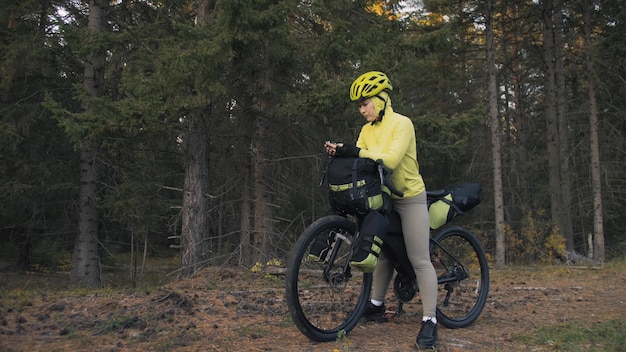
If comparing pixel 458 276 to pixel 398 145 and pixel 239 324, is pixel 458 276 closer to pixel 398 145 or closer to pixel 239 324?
pixel 398 145

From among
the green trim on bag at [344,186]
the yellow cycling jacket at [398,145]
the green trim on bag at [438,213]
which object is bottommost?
the green trim on bag at [438,213]

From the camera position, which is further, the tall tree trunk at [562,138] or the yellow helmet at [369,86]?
the tall tree trunk at [562,138]

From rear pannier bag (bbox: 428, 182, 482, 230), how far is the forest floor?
3.08 ft

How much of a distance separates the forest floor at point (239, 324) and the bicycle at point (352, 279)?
0.15 metres

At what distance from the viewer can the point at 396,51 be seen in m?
10.1

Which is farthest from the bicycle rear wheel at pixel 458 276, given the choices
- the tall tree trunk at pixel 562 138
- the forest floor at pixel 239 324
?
the tall tree trunk at pixel 562 138

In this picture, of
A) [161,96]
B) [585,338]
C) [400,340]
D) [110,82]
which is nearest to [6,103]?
[110,82]

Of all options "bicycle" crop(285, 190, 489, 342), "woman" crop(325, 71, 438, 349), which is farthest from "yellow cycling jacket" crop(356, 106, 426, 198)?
"bicycle" crop(285, 190, 489, 342)

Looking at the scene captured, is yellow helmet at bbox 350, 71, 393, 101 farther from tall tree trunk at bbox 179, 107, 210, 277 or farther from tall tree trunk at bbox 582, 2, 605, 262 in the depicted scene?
tall tree trunk at bbox 582, 2, 605, 262

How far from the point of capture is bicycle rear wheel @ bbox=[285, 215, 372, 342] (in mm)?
3430

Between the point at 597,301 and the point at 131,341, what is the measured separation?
5127 mm

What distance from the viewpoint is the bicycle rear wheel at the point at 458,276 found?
14.5ft

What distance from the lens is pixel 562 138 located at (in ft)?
56.2

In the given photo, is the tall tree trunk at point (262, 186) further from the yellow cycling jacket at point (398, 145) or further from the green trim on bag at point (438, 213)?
the yellow cycling jacket at point (398, 145)
